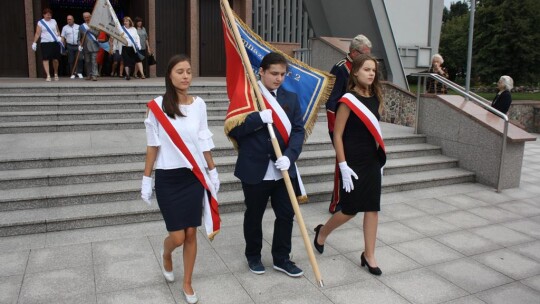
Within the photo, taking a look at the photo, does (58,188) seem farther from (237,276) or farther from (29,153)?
(237,276)

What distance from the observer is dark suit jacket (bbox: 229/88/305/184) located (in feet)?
12.6

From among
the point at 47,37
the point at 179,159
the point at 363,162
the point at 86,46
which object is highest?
the point at 47,37

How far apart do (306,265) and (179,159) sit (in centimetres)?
171

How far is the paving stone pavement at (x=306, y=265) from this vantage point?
3822 mm

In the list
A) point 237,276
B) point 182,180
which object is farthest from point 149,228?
point 182,180

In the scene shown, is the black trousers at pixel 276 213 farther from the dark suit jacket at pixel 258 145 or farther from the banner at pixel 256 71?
the banner at pixel 256 71

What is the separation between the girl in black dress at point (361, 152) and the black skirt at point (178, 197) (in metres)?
1.37

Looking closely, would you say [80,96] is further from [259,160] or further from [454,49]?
A: [454,49]

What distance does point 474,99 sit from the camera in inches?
326

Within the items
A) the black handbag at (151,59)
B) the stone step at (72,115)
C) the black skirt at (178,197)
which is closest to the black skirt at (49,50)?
the black handbag at (151,59)

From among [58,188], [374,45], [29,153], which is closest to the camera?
[58,188]

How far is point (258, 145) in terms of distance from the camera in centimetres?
389

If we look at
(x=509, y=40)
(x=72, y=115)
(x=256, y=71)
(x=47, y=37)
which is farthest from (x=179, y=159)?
(x=509, y=40)

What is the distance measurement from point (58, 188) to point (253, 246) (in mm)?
2873
